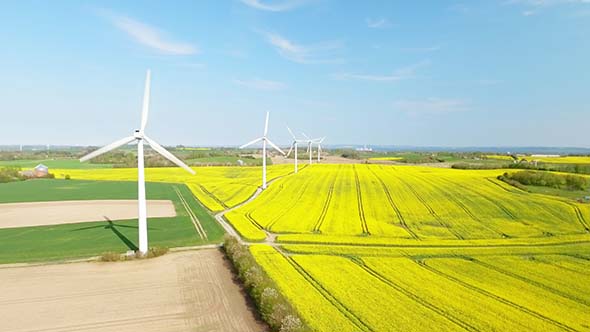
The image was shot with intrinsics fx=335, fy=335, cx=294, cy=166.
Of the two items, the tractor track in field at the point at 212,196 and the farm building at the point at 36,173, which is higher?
the farm building at the point at 36,173

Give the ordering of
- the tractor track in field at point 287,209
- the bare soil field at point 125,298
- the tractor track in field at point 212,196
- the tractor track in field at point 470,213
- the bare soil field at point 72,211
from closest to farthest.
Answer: the bare soil field at point 125,298 → the tractor track in field at point 470,213 → the tractor track in field at point 287,209 → the bare soil field at point 72,211 → the tractor track in field at point 212,196

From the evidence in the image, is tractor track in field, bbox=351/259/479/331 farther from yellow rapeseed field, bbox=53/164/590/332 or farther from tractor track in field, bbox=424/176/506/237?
tractor track in field, bbox=424/176/506/237

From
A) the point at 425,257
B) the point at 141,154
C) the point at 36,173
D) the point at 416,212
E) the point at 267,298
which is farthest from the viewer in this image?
the point at 36,173

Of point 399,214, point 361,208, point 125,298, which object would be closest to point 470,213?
point 399,214

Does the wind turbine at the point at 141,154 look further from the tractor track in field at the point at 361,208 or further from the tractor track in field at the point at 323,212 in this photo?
the tractor track in field at the point at 361,208

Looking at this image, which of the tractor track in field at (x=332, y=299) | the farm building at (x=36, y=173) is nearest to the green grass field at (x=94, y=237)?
the tractor track in field at (x=332, y=299)

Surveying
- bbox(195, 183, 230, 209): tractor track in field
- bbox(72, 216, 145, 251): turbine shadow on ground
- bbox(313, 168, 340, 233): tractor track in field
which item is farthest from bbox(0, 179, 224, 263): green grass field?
bbox(313, 168, 340, 233): tractor track in field

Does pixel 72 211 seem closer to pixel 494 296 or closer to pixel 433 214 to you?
pixel 433 214
